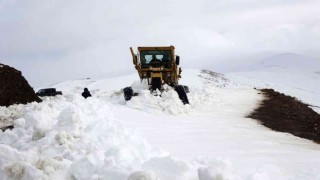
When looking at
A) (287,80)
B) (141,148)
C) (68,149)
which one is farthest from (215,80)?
(68,149)

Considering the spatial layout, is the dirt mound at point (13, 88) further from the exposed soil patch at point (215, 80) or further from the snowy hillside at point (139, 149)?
the exposed soil patch at point (215, 80)

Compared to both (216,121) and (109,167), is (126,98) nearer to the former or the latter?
(216,121)

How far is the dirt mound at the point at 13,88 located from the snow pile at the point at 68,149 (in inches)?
159

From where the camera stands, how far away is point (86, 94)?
17703mm

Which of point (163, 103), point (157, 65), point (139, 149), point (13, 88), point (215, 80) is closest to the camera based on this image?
point (139, 149)

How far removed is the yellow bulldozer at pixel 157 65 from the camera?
17641 millimetres

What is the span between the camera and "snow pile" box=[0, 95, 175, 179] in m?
4.70

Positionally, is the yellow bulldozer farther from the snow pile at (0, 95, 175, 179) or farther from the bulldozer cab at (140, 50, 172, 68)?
the snow pile at (0, 95, 175, 179)

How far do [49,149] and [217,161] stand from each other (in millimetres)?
2084

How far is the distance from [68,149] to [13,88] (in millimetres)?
7616

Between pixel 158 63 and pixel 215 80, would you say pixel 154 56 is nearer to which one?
pixel 158 63

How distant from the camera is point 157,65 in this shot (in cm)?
1898

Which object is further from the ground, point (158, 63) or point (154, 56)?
point (154, 56)

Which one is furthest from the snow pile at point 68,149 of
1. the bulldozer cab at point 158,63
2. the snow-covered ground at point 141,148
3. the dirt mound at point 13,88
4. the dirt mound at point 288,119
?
the bulldozer cab at point 158,63
